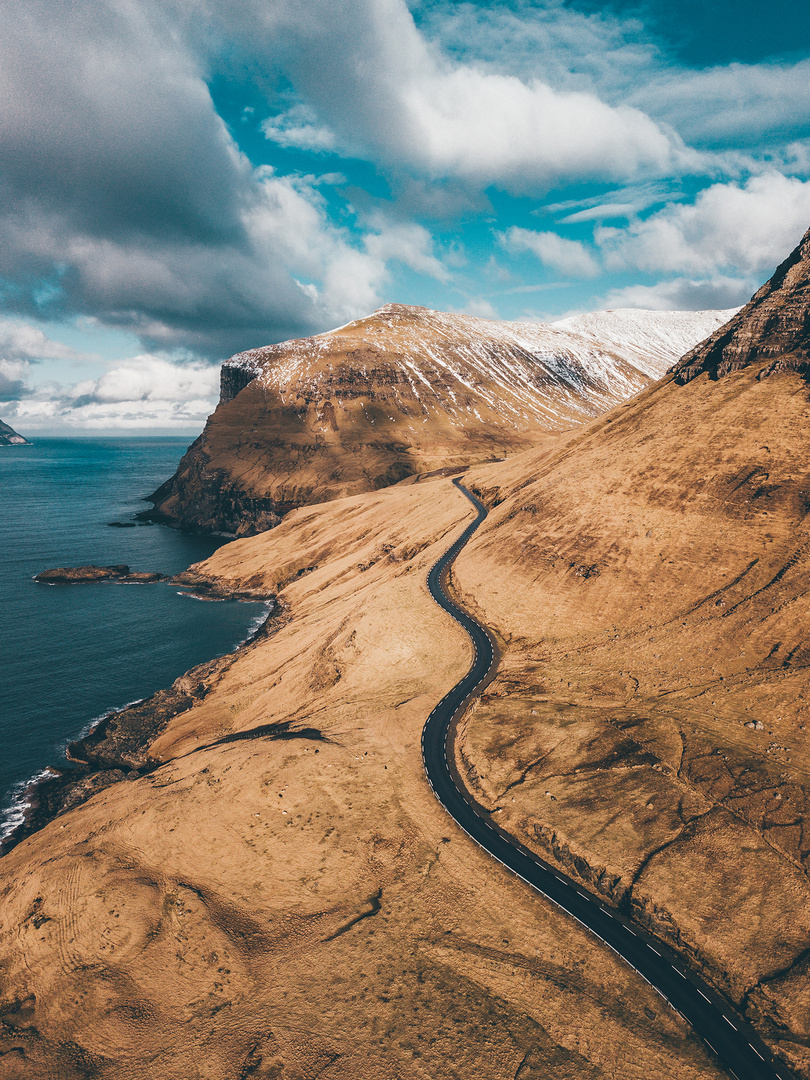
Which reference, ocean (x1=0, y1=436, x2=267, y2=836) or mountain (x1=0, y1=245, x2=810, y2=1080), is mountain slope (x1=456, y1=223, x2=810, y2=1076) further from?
ocean (x1=0, y1=436, x2=267, y2=836)

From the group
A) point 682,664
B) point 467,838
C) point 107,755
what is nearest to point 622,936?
point 467,838

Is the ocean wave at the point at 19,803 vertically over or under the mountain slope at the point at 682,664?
under

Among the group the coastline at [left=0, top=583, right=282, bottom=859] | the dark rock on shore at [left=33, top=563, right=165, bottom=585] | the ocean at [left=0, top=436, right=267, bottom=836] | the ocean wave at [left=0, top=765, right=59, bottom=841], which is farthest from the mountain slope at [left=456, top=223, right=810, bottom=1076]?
the dark rock on shore at [left=33, top=563, right=165, bottom=585]

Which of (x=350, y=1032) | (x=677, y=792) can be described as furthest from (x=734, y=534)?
(x=350, y=1032)

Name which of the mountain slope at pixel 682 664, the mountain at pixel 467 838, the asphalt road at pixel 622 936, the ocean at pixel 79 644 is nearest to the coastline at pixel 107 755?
the mountain at pixel 467 838

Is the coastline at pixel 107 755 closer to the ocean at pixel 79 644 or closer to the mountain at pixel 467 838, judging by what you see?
the mountain at pixel 467 838

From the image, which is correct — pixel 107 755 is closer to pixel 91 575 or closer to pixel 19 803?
pixel 19 803
